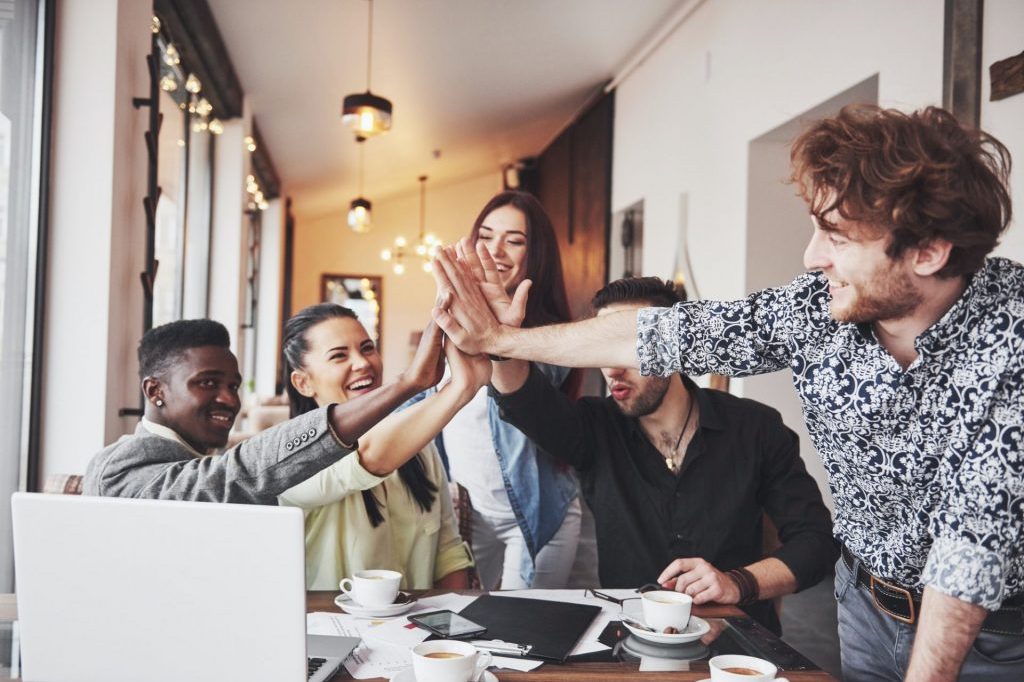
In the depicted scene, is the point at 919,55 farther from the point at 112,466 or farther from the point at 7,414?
the point at 7,414

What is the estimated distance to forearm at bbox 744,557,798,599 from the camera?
1.90 meters

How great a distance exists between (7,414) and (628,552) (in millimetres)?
2030

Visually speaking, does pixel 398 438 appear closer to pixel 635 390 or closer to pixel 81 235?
pixel 635 390

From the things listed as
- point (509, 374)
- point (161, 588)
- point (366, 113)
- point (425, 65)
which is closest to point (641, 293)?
point (509, 374)

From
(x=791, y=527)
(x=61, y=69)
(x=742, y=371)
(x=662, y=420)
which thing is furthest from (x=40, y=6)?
(x=791, y=527)

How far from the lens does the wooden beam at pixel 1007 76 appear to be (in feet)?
9.32

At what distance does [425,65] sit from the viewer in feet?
21.3

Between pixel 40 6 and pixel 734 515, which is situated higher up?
pixel 40 6

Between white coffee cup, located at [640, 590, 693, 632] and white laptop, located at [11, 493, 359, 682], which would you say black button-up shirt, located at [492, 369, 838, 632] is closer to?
white coffee cup, located at [640, 590, 693, 632]

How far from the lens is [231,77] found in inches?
239

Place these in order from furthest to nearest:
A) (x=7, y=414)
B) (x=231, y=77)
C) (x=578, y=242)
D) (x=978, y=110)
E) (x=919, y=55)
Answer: (x=578, y=242)
(x=231, y=77)
(x=919, y=55)
(x=978, y=110)
(x=7, y=414)

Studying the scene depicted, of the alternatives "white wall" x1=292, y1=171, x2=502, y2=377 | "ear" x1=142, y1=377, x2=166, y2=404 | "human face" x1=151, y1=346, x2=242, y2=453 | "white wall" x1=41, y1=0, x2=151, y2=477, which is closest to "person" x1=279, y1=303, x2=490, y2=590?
"human face" x1=151, y1=346, x2=242, y2=453

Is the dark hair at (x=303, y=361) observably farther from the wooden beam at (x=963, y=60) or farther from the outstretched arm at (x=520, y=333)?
the wooden beam at (x=963, y=60)

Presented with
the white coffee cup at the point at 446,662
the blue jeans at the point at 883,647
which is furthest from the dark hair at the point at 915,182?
the white coffee cup at the point at 446,662
